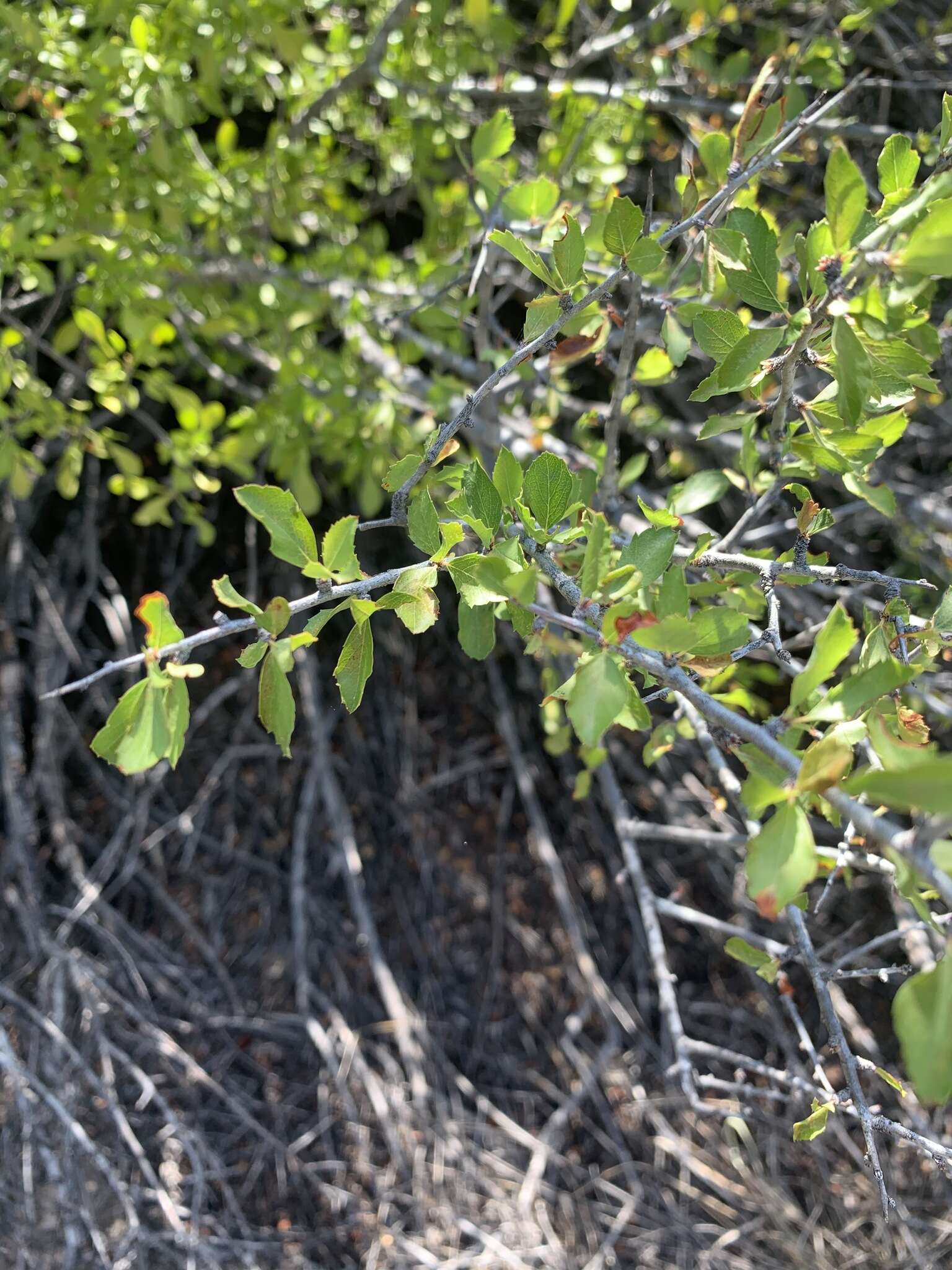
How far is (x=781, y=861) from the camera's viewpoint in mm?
379

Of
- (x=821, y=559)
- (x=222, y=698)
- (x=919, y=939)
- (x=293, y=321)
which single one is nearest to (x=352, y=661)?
(x=821, y=559)

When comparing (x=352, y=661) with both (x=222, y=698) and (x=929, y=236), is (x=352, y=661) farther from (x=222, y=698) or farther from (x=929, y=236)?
(x=222, y=698)

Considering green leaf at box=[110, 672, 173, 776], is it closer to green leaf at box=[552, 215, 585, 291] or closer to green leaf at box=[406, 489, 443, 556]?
green leaf at box=[406, 489, 443, 556]

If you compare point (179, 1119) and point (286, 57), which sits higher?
point (286, 57)

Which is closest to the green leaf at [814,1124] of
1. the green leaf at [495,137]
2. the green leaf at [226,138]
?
the green leaf at [495,137]

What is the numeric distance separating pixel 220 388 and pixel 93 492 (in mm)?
318

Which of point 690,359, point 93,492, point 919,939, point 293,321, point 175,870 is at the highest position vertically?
point 293,321

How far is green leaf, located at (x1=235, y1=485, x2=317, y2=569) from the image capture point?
1.72ft

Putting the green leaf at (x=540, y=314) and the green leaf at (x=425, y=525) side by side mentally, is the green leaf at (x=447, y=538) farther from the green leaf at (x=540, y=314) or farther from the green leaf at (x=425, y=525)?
the green leaf at (x=540, y=314)

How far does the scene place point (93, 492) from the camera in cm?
162

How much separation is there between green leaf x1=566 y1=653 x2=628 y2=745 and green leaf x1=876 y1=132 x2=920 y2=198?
0.33 metres

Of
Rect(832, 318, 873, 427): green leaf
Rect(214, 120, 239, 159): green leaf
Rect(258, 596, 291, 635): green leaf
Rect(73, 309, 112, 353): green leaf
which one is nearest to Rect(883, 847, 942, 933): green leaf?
Rect(832, 318, 873, 427): green leaf

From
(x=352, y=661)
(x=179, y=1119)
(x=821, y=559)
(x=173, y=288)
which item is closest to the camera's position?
(x=352, y=661)

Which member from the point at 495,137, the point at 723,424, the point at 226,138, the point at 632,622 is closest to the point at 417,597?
the point at 632,622
